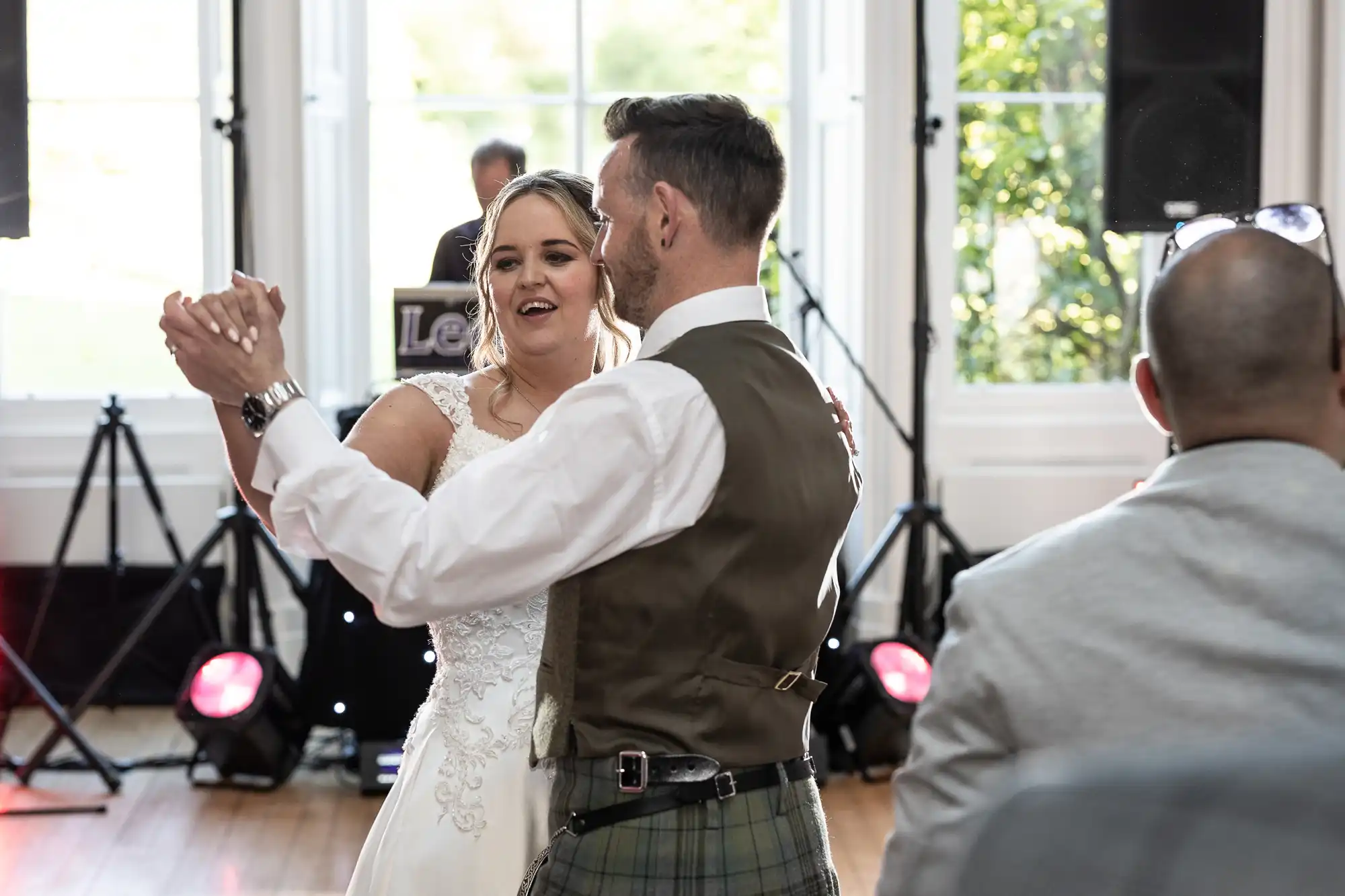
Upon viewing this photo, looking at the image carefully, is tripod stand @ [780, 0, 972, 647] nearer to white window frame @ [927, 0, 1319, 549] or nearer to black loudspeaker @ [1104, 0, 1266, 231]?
black loudspeaker @ [1104, 0, 1266, 231]

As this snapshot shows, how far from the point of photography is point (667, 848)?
1.54 meters

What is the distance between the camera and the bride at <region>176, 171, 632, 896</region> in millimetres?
1964

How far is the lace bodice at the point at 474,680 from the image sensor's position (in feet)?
6.51

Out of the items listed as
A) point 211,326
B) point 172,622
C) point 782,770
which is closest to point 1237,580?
point 782,770

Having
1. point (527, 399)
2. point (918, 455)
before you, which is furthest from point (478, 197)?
point (527, 399)

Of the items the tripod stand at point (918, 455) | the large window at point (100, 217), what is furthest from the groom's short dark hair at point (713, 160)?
the large window at point (100, 217)

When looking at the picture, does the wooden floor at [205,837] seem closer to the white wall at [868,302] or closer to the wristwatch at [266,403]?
the white wall at [868,302]

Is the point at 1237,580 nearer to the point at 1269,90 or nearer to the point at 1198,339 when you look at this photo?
the point at 1198,339

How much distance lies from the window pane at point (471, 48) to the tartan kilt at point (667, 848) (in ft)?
13.5

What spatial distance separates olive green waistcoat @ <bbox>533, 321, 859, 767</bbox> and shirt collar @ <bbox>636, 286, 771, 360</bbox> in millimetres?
16

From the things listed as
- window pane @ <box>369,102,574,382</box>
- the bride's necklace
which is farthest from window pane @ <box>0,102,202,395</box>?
the bride's necklace

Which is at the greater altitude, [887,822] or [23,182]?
[23,182]

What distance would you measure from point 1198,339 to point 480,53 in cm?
455

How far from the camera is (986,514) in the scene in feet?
16.9
